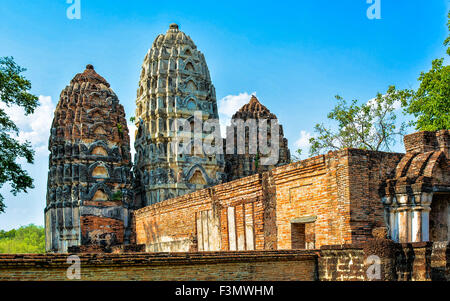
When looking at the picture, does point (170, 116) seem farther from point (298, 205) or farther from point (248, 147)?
point (298, 205)

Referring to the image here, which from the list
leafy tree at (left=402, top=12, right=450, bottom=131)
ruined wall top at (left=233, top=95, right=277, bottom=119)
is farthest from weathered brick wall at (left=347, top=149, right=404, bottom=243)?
ruined wall top at (left=233, top=95, right=277, bottom=119)

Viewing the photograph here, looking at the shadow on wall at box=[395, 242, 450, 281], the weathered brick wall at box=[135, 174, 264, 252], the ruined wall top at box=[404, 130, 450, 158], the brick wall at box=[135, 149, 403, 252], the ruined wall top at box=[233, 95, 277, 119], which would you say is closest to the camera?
the shadow on wall at box=[395, 242, 450, 281]

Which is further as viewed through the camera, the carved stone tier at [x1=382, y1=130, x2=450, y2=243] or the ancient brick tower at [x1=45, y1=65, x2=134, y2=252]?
the ancient brick tower at [x1=45, y1=65, x2=134, y2=252]

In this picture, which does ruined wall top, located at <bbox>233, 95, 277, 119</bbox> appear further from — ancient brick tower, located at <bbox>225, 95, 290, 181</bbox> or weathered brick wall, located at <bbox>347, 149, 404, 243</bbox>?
weathered brick wall, located at <bbox>347, 149, 404, 243</bbox>

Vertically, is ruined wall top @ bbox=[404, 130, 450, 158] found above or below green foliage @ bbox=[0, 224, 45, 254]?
above

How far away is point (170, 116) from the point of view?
121 ft

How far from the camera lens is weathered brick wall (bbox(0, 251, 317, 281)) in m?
9.48

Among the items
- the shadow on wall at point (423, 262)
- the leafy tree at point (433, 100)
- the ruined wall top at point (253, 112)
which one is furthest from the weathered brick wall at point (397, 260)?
the ruined wall top at point (253, 112)

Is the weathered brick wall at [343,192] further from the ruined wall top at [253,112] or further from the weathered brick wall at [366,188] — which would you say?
the ruined wall top at [253,112]

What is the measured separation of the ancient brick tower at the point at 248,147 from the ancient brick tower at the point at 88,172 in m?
9.69

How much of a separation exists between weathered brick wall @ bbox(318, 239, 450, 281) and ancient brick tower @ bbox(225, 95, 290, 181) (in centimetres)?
2641

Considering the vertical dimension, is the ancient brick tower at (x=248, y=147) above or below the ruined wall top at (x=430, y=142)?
above

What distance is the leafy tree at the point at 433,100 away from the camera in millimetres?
25638
